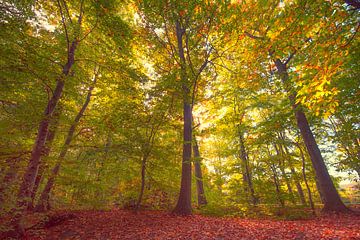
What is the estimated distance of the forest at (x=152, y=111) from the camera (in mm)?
5133

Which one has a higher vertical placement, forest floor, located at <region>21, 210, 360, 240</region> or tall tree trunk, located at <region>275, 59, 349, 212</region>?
tall tree trunk, located at <region>275, 59, 349, 212</region>

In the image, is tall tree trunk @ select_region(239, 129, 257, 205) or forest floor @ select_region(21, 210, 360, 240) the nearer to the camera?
forest floor @ select_region(21, 210, 360, 240)

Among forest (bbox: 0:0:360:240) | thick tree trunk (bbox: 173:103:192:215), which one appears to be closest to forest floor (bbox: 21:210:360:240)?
forest (bbox: 0:0:360:240)

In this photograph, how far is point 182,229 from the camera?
6.20m

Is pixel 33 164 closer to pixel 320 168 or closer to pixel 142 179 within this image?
pixel 142 179

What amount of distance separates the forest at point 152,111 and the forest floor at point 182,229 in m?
0.06

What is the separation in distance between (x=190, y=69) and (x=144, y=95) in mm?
3128

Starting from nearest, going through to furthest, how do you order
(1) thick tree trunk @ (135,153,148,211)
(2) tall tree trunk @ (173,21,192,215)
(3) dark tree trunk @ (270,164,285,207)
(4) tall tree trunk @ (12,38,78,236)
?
(4) tall tree trunk @ (12,38,78,236)
(1) thick tree trunk @ (135,153,148,211)
(2) tall tree trunk @ (173,21,192,215)
(3) dark tree trunk @ (270,164,285,207)

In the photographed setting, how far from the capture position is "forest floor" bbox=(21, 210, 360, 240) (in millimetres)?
5289

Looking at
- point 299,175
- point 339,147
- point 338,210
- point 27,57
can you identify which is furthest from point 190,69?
point 339,147

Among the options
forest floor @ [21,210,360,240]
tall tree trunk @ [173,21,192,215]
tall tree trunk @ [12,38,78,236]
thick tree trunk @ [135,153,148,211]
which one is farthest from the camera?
tall tree trunk @ [173,21,192,215]

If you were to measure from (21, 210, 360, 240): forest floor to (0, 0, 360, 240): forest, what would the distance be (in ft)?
0.19

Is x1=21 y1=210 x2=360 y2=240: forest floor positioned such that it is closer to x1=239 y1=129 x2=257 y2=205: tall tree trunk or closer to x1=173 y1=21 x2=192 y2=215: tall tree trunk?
x1=173 y1=21 x2=192 y2=215: tall tree trunk

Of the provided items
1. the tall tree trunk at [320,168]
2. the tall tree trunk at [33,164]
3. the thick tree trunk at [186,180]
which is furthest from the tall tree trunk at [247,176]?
the tall tree trunk at [33,164]
